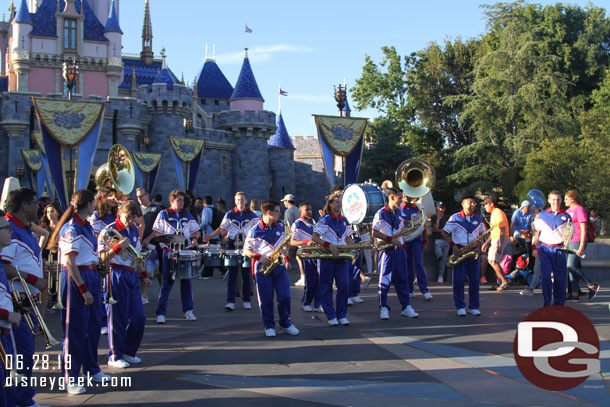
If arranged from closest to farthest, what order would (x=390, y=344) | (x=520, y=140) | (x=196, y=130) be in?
(x=390, y=344)
(x=520, y=140)
(x=196, y=130)

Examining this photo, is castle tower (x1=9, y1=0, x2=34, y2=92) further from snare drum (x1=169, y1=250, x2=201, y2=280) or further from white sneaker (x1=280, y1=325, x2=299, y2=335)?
white sneaker (x1=280, y1=325, x2=299, y2=335)

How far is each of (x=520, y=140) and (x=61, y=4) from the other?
3225 centimetres

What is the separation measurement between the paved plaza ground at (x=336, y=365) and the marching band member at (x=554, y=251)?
54 centimetres

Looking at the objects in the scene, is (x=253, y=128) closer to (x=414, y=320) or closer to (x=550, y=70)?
(x=550, y=70)

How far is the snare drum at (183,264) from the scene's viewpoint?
927cm

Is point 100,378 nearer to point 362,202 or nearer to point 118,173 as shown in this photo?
point 362,202

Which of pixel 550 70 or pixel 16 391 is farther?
pixel 550 70

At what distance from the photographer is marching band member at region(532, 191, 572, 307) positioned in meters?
9.84

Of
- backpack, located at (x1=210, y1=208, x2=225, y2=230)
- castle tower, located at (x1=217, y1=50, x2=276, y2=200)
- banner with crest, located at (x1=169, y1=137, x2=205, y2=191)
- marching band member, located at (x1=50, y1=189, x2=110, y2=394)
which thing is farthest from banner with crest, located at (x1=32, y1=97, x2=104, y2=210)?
castle tower, located at (x1=217, y1=50, x2=276, y2=200)

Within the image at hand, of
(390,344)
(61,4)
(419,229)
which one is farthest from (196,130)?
(390,344)

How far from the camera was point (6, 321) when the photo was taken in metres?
4.70

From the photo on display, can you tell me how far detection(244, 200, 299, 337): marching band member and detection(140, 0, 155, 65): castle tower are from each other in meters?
62.0

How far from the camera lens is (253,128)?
145 ft

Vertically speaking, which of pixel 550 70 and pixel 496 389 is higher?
pixel 550 70
